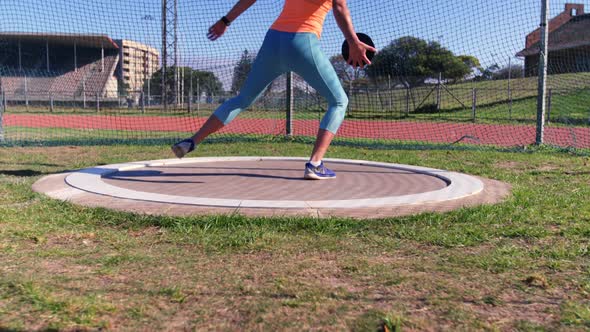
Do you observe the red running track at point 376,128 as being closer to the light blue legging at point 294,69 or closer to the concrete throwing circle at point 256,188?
the concrete throwing circle at point 256,188

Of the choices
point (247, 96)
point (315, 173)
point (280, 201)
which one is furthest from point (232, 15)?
point (280, 201)

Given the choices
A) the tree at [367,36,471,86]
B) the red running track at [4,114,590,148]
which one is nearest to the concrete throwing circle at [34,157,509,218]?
the tree at [367,36,471,86]

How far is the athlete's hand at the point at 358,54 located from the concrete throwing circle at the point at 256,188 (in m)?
1.11

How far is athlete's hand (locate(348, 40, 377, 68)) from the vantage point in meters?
4.13

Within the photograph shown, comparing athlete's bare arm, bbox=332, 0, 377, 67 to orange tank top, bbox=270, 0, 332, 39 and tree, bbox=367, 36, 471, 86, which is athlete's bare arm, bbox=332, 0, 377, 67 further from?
tree, bbox=367, 36, 471, 86

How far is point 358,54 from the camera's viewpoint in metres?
4.14

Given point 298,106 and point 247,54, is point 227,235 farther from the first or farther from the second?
point 298,106

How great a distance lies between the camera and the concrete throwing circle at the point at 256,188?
140 inches

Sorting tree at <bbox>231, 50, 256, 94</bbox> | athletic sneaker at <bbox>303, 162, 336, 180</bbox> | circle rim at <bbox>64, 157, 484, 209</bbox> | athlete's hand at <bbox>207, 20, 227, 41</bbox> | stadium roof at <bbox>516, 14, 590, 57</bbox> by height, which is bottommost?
circle rim at <bbox>64, 157, 484, 209</bbox>

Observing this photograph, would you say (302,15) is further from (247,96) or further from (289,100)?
(289,100)

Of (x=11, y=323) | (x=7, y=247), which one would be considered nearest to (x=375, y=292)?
(x=11, y=323)

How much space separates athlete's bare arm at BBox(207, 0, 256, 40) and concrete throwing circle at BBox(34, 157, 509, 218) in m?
1.45

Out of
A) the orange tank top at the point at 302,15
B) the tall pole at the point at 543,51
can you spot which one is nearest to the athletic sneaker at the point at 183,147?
the orange tank top at the point at 302,15

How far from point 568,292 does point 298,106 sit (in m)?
12.7
